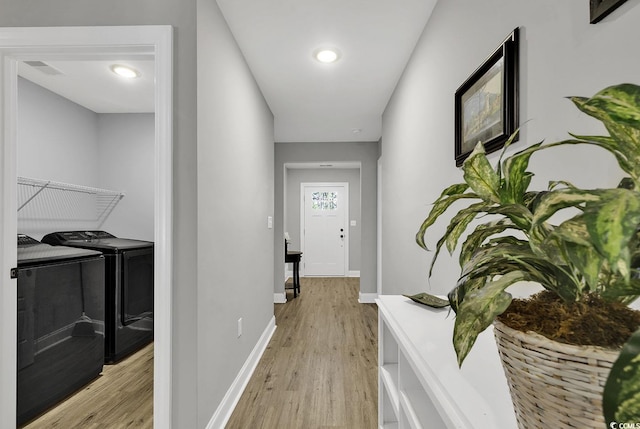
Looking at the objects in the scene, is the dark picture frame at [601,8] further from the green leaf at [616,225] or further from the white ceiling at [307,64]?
the white ceiling at [307,64]

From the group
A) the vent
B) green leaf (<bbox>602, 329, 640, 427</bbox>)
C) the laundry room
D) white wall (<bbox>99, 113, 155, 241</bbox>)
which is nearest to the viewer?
green leaf (<bbox>602, 329, 640, 427</bbox>)

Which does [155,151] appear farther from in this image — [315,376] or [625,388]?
[315,376]

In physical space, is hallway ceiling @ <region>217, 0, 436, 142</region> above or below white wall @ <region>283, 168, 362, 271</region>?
above

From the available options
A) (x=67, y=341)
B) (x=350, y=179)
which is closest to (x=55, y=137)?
(x=67, y=341)

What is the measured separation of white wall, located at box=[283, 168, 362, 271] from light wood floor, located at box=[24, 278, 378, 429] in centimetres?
330

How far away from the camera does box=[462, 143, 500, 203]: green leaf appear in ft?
1.50

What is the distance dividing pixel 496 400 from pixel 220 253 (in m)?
1.57

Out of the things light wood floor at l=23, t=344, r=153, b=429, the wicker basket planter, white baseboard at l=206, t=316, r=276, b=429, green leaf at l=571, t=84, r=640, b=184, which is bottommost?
light wood floor at l=23, t=344, r=153, b=429

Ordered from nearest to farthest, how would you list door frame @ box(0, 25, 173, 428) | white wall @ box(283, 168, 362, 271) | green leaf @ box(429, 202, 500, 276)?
1. green leaf @ box(429, 202, 500, 276)
2. door frame @ box(0, 25, 173, 428)
3. white wall @ box(283, 168, 362, 271)

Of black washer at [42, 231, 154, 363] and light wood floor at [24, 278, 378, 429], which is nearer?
light wood floor at [24, 278, 378, 429]

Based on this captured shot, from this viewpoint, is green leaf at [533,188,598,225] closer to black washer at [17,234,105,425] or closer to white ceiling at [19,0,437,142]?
white ceiling at [19,0,437,142]

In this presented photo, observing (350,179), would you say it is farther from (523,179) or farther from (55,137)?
(523,179)

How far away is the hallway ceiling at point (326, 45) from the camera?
1848 mm

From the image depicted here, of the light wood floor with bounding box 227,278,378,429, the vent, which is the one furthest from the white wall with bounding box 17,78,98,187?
the light wood floor with bounding box 227,278,378,429
